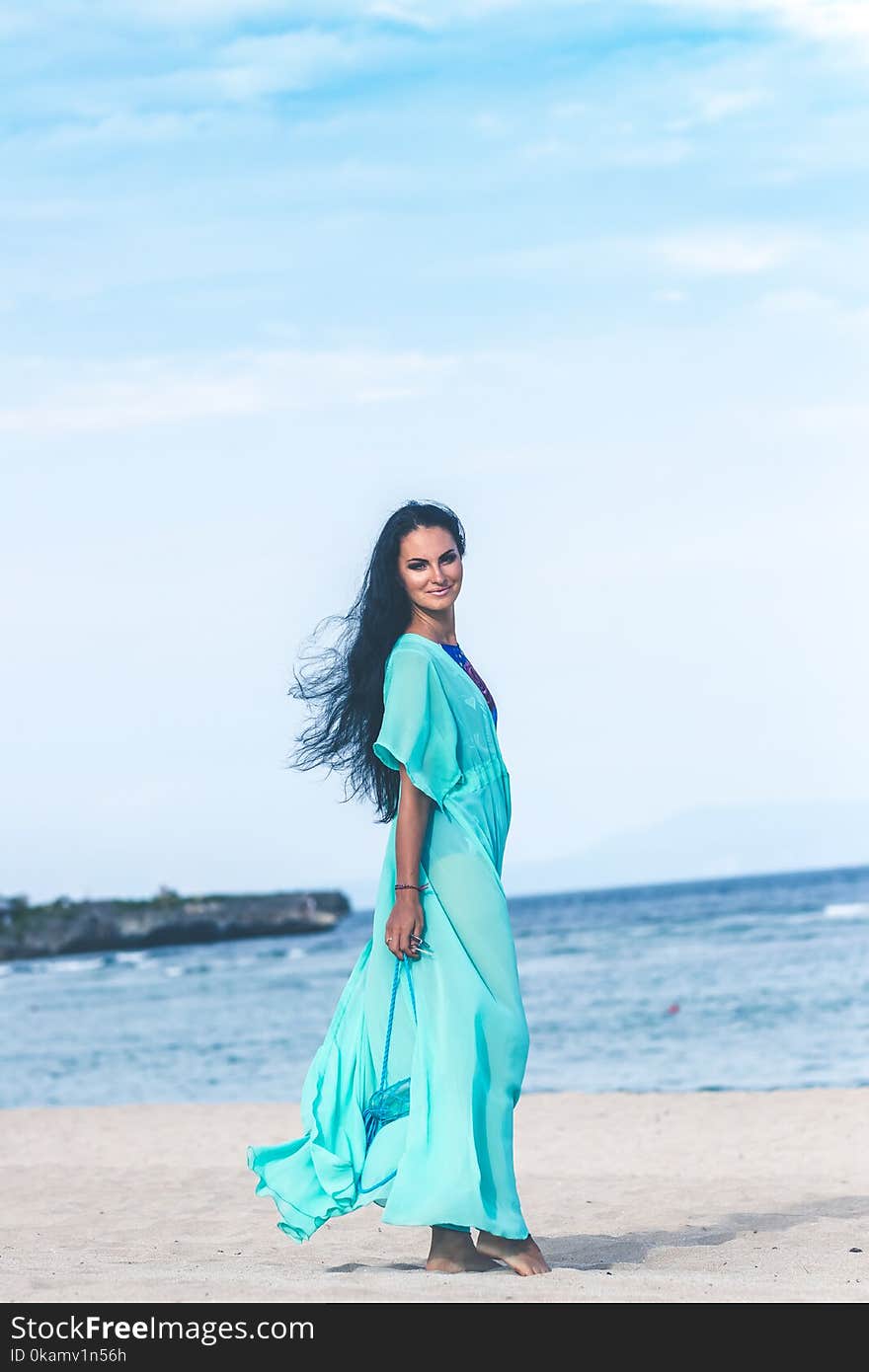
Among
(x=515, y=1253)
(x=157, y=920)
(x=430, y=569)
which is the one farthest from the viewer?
(x=157, y=920)

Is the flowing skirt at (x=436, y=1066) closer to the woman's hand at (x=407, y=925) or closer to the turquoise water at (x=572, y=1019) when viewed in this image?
the woman's hand at (x=407, y=925)

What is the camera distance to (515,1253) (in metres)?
4.50

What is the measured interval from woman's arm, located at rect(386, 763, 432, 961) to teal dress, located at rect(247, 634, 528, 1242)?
0.04m

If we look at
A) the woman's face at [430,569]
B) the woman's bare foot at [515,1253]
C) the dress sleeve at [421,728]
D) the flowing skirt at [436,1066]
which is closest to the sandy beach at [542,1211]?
the woman's bare foot at [515,1253]

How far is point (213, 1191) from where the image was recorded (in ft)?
27.4

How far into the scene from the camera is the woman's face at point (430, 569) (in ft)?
15.9

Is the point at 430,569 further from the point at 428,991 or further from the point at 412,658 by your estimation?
the point at 428,991

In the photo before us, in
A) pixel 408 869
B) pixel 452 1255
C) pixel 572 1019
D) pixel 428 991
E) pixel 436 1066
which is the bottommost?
pixel 572 1019

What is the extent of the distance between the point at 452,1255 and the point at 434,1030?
65cm

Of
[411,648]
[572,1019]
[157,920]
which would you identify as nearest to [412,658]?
[411,648]

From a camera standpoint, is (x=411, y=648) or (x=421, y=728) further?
(x=411, y=648)
